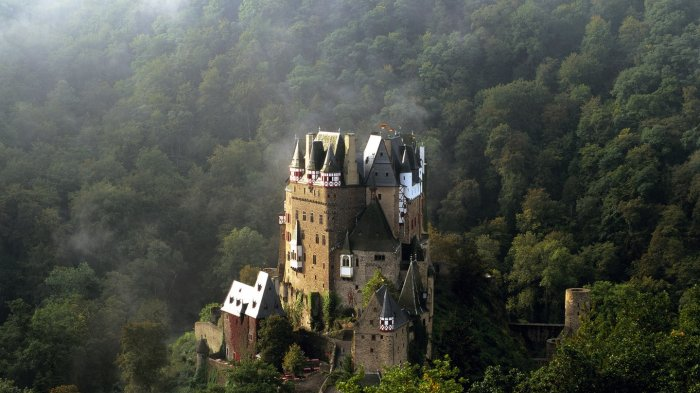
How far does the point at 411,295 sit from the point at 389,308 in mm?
4090

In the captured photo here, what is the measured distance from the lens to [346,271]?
72.0 meters

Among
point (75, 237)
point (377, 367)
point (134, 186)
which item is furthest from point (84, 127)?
point (377, 367)

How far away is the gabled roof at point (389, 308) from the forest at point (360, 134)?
135 inches

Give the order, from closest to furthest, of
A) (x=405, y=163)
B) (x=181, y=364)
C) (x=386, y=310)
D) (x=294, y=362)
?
(x=386, y=310), (x=294, y=362), (x=405, y=163), (x=181, y=364)

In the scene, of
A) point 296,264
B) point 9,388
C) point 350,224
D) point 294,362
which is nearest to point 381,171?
point 350,224

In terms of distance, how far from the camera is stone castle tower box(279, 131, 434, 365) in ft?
235

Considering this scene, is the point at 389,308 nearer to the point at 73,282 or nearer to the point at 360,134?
the point at 73,282

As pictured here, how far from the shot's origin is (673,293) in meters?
94.6

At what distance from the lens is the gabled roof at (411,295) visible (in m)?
69.7

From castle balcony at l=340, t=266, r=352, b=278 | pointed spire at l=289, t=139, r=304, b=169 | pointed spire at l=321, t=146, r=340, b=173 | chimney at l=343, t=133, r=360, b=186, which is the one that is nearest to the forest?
castle balcony at l=340, t=266, r=352, b=278

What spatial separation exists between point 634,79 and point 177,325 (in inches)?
1909

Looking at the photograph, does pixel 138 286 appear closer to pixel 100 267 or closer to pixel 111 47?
pixel 100 267

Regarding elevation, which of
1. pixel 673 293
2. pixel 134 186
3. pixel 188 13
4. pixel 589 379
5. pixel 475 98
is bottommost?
pixel 589 379

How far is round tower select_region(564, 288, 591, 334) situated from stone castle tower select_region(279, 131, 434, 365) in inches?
508
